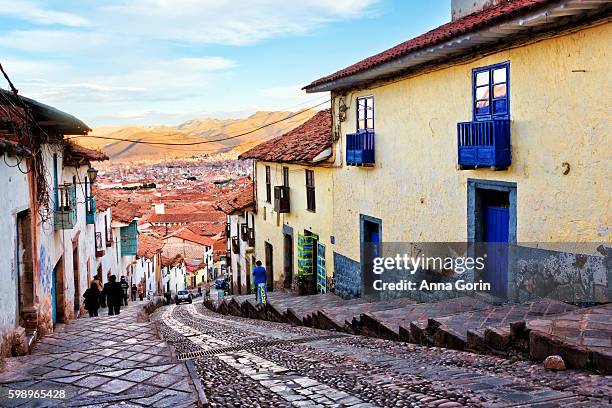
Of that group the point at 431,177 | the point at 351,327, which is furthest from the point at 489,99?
the point at 351,327

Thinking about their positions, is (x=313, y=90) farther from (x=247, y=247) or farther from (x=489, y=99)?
(x=247, y=247)

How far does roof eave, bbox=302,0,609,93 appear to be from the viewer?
7641 mm

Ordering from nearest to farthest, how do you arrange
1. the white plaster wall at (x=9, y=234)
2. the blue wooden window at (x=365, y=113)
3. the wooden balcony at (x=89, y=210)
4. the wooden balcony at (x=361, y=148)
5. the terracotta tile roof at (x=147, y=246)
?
the white plaster wall at (x=9, y=234) < the wooden balcony at (x=361, y=148) < the blue wooden window at (x=365, y=113) < the wooden balcony at (x=89, y=210) < the terracotta tile roof at (x=147, y=246)

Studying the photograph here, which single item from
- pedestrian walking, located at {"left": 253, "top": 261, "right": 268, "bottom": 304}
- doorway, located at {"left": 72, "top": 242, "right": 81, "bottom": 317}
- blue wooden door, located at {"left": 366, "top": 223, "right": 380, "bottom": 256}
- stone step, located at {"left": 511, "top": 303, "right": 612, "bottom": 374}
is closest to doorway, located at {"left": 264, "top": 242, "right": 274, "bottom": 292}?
pedestrian walking, located at {"left": 253, "top": 261, "right": 268, "bottom": 304}

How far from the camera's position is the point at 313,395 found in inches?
236

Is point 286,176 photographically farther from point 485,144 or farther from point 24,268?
point 485,144

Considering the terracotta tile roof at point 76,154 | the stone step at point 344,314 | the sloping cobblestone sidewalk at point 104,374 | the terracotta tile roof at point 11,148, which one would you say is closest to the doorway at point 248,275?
the terracotta tile roof at point 76,154

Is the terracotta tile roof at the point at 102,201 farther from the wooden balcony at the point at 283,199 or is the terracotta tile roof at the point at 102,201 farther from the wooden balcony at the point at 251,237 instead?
the wooden balcony at the point at 283,199

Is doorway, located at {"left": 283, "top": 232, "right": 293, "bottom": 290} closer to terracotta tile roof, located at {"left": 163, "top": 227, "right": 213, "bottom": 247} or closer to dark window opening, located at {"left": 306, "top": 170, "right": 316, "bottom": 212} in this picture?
dark window opening, located at {"left": 306, "top": 170, "right": 316, "bottom": 212}

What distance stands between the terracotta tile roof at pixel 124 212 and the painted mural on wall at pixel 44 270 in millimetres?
15431

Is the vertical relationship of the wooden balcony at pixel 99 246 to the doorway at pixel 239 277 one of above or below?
above

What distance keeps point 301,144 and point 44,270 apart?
9.69m

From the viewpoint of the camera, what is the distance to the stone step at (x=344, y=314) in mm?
10750

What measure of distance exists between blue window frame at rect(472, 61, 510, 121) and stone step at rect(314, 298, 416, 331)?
13.4 ft
